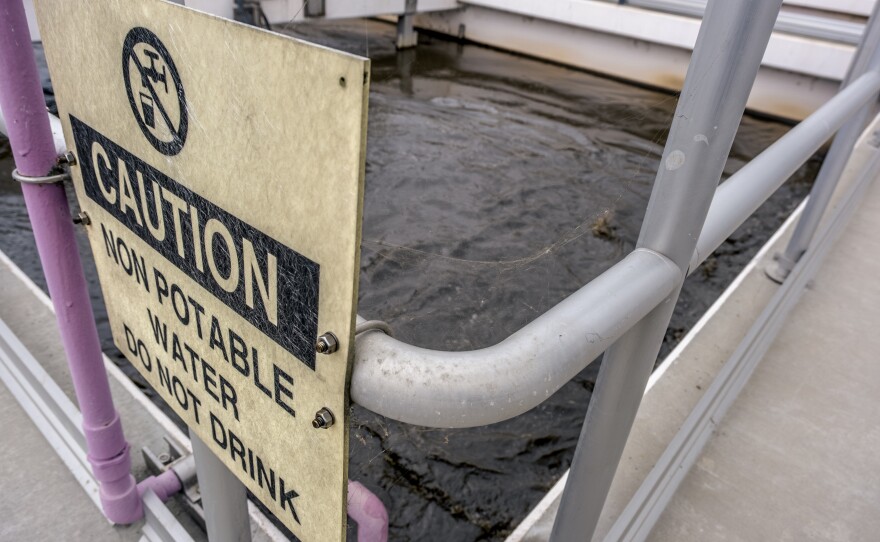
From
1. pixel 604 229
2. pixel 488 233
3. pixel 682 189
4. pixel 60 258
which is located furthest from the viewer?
pixel 604 229

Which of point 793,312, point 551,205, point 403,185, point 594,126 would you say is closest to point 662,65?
point 594,126

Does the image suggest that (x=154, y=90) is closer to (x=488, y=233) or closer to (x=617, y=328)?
(x=617, y=328)

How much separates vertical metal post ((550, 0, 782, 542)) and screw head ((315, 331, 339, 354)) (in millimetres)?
469

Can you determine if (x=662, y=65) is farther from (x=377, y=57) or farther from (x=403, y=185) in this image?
(x=403, y=185)

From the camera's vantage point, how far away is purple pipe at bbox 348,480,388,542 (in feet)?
4.22

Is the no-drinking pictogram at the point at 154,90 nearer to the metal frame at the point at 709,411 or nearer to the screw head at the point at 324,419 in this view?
the screw head at the point at 324,419

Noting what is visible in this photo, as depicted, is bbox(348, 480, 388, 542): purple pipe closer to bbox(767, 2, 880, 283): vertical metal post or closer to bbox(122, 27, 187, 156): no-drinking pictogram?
bbox(122, 27, 187, 156): no-drinking pictogram

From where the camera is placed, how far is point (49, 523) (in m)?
1.52

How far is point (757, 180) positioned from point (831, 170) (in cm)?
204

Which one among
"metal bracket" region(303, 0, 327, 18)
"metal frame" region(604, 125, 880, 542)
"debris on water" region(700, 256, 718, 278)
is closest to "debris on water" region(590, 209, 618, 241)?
"debris on water" region(700, 256, 718, 278)

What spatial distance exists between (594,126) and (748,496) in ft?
20.8

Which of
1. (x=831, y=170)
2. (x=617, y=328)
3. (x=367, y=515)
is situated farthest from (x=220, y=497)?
(x=831, y=170)

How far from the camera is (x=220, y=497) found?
99 cm

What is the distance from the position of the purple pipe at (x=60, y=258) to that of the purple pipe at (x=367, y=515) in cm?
57
